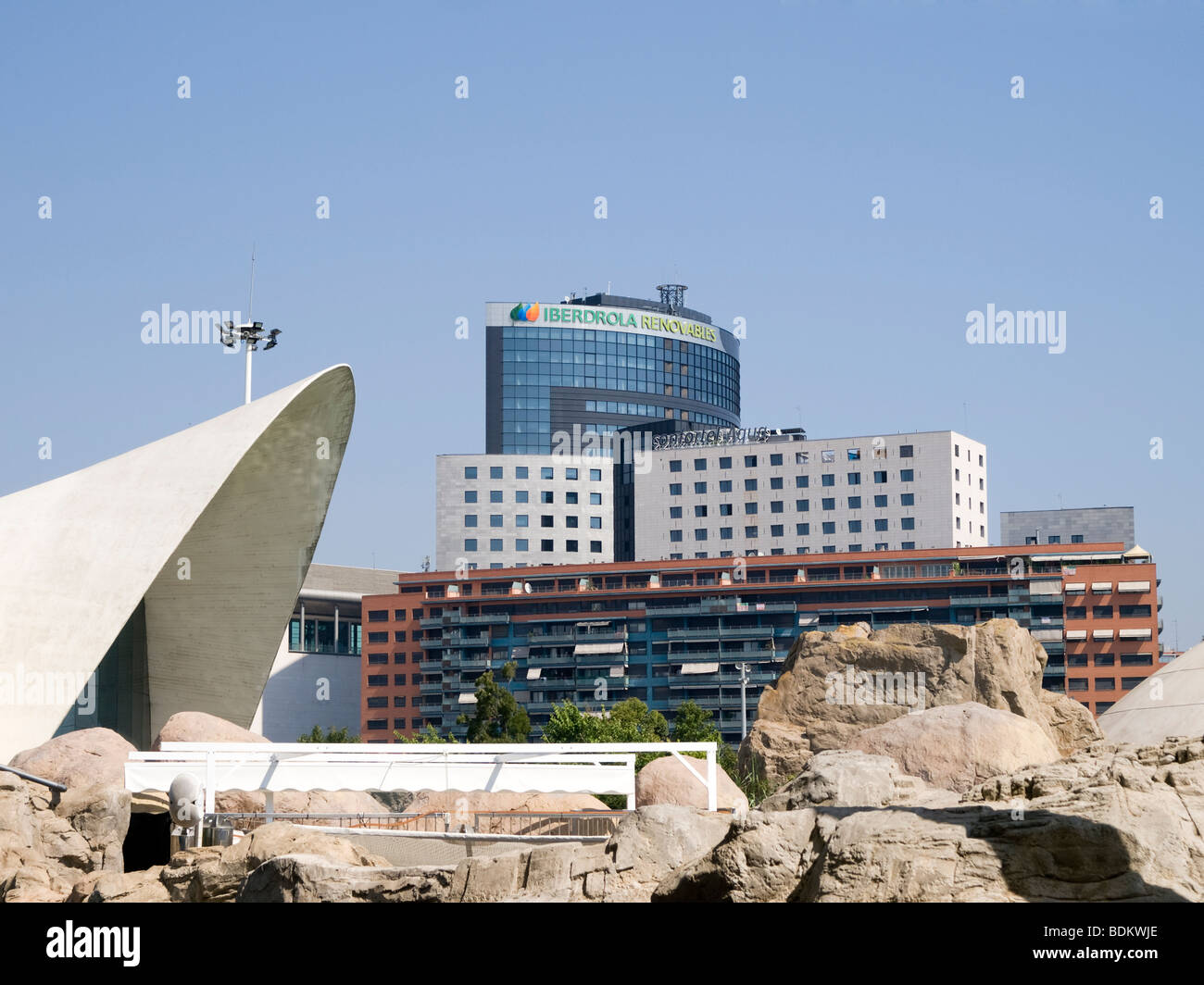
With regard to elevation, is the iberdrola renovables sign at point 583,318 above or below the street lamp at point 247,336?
above

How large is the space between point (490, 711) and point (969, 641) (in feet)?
153

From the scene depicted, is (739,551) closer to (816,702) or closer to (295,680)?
(295,680)

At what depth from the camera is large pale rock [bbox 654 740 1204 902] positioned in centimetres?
862

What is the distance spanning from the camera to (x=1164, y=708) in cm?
2712

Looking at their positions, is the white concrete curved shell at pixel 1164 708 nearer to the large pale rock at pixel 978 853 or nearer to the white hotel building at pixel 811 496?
the large pale rock at pixel 978 853

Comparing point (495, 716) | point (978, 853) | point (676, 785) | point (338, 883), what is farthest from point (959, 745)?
point (495, 716)

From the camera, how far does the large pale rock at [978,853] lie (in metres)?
8.62

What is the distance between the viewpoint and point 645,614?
326 feet

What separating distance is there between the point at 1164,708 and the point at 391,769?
14.7m

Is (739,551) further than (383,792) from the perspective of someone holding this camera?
Yes

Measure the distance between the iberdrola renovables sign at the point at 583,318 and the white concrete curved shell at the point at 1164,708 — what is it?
390 feet

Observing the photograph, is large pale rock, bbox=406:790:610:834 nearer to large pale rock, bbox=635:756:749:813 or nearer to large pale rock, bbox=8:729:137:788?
large pale rock, bbox=635:756:749:813

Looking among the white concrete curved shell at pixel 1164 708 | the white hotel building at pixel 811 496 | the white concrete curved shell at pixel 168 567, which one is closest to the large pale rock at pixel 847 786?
the white concrete curved shell at pixel 1164 708
